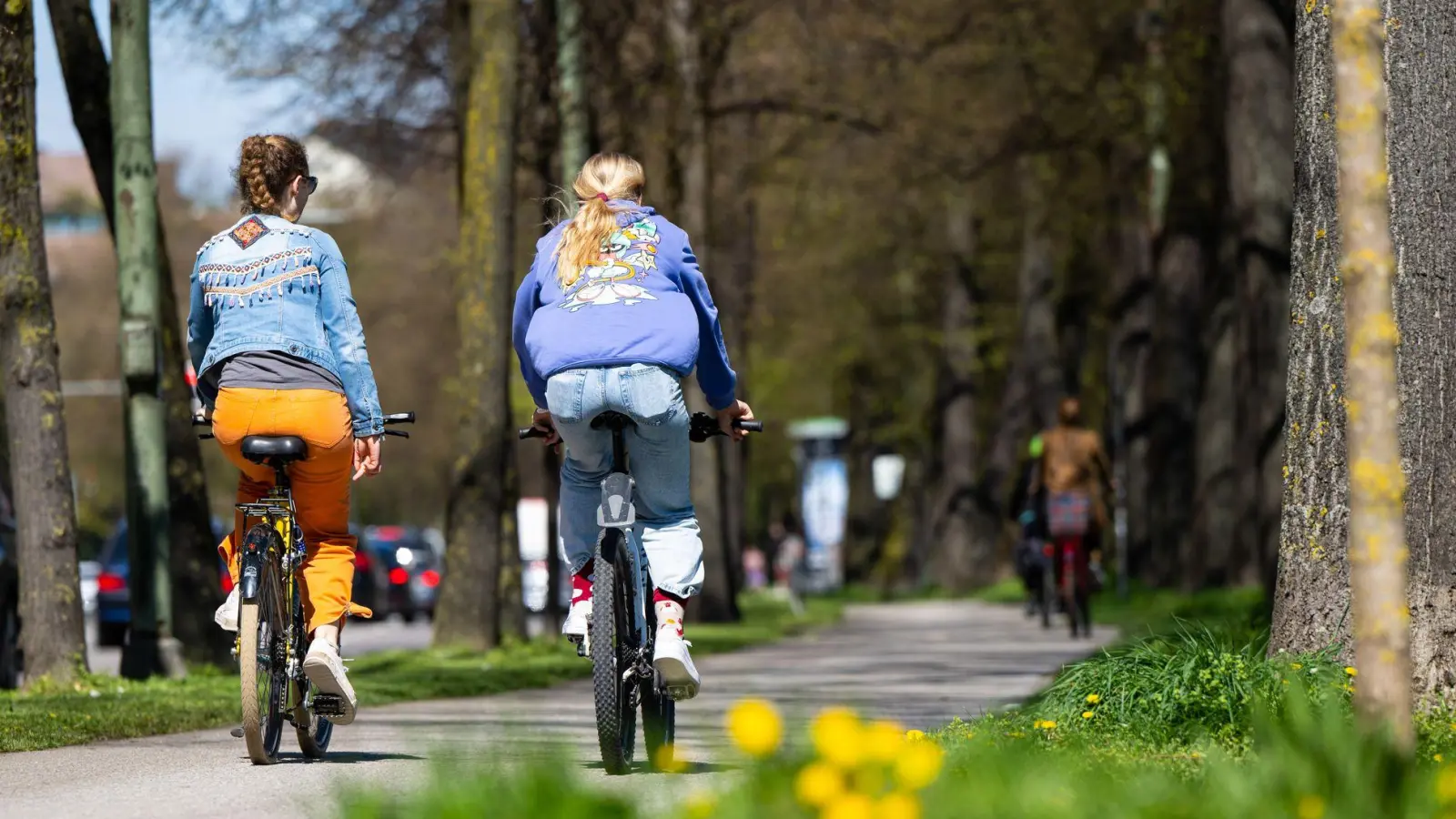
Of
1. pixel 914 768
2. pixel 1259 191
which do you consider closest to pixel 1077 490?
pixel 1259 191

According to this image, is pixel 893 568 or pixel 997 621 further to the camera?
pixel 893 568

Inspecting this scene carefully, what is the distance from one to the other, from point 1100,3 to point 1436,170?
60.9ft

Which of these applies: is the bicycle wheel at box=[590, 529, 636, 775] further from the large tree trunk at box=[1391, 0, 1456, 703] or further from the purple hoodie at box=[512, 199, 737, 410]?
the large tree trunk at box=[1391, 0, 1456, 703]

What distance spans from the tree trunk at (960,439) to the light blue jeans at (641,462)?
31562 mm

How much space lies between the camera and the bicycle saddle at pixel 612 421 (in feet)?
22.8

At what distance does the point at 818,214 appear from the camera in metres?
35.0

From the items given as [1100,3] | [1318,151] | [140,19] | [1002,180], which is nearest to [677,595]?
[1318,151]

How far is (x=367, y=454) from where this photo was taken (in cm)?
732

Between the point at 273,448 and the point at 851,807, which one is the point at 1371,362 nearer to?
the point at 851,807

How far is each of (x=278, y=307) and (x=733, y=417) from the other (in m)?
1.47

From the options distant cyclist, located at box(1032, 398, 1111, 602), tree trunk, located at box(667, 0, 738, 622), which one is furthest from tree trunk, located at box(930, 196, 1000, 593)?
distant cyclist, located at box(1032, 398, 1111, 602)

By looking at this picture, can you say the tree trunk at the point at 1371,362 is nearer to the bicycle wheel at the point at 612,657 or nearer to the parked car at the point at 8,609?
the bicycle wheel at the point at 612,657

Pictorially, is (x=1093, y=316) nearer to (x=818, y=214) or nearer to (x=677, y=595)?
(x=818, y=214)

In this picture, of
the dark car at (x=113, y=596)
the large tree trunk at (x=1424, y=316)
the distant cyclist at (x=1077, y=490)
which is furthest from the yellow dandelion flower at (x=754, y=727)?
the dark car at (x=113, y=596)
